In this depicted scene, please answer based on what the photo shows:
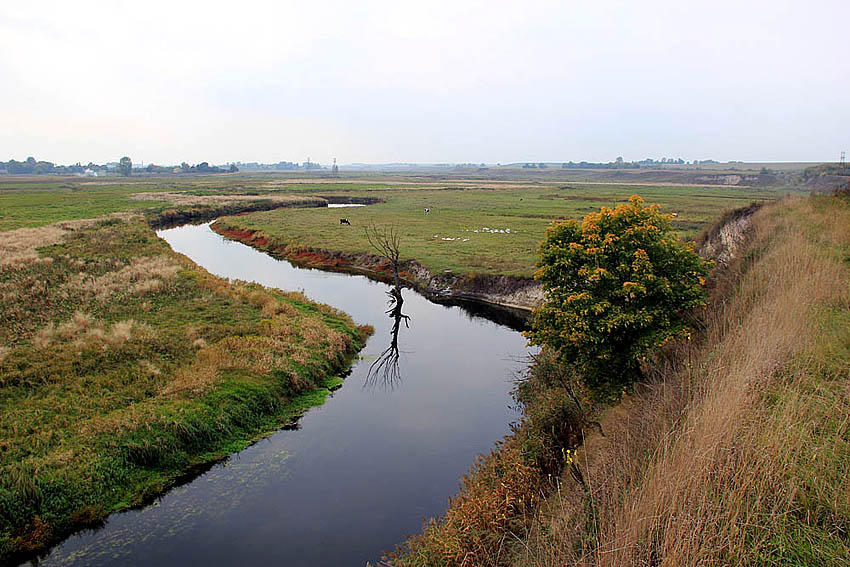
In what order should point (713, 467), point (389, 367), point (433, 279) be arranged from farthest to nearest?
point (433, 279), point (389, 367), point (713, 467)

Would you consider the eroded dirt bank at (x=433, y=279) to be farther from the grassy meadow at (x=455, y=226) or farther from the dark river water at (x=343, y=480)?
the dark river water at (x=343, y=480)

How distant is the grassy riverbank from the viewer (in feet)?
45.8

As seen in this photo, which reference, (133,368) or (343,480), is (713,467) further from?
(133,368)

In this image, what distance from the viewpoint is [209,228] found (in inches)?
2872

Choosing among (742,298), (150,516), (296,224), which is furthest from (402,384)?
(296,224)

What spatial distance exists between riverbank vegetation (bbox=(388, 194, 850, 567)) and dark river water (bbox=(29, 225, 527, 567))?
7.47 ft

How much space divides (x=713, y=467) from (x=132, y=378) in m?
18.5

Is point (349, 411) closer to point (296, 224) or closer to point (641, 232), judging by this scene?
point (641, 232)

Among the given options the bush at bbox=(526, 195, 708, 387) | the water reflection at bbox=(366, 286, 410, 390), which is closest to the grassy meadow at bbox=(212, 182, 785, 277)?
the water reflection at bbox=(366, 286, 410, 390)

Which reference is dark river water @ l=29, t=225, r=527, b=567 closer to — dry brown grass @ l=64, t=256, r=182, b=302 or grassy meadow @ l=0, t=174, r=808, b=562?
grassy meadow @ l=0, t=174, r=808, b=562

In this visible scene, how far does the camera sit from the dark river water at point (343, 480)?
1314cm

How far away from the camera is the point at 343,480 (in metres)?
16.1

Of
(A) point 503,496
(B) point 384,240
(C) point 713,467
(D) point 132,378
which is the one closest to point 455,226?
(B) point 384,240

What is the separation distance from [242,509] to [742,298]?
51.5 ft
